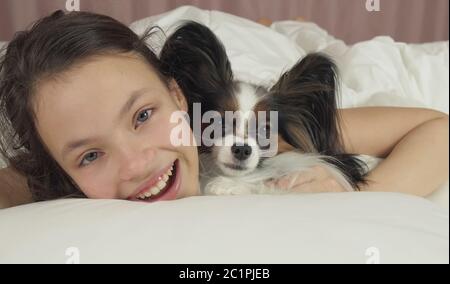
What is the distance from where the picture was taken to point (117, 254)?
2.59 feet

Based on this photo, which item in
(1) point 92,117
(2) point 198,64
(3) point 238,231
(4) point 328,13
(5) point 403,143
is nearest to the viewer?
(3) point 238,231

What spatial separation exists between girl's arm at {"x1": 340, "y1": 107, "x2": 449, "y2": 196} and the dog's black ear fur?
0.11m

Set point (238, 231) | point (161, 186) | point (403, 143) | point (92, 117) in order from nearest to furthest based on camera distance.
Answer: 1. point (238, 231)
2. point (92, 117)
3. point (161, 186)
4. point (403, 143)

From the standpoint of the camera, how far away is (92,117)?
3.44 ft

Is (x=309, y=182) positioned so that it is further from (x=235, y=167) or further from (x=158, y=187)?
(x=158, y=187)

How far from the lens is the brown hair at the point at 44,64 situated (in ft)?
3.76

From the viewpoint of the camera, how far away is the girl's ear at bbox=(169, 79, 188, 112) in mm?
1293

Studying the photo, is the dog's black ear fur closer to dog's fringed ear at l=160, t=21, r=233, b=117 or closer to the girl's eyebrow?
dog's fringed ear at l=160, t=21, r=233, b=117

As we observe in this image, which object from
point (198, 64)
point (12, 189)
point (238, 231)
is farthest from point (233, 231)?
point (12, 189)

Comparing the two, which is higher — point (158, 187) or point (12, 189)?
point (158, 187)

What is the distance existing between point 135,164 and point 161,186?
0.10 m

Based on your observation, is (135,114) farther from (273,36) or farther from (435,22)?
(435,22)

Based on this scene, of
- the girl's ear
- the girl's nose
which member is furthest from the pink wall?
the girl's nose
